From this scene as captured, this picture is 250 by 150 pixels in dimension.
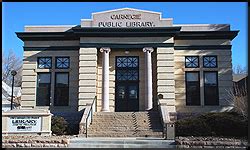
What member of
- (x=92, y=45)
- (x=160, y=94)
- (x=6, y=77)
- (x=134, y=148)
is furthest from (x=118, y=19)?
(x=6, y=77)

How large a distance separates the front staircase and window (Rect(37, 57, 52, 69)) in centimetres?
691

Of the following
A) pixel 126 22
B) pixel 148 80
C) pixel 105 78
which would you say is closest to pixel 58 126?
pixel 105 78

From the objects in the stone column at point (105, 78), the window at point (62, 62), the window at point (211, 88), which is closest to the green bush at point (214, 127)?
the window at point (211, 88)

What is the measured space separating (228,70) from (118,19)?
407 inches

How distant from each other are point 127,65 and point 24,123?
11671 mm

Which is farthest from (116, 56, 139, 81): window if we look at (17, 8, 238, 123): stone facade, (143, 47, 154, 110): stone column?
(143, 47, 154, 110): stone column

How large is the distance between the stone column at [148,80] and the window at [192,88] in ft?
11.7

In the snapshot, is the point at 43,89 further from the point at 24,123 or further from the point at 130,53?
the point at 24,123

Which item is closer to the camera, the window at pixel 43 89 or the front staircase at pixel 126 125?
the front staircase at pixel 126 125

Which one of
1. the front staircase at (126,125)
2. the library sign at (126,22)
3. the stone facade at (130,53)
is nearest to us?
the front staircase at (126,125)

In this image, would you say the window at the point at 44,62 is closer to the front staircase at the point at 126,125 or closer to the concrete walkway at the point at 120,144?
the front staircase at the point at 126,125

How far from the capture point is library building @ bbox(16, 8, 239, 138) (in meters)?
27.6

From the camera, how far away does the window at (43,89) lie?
28.8m

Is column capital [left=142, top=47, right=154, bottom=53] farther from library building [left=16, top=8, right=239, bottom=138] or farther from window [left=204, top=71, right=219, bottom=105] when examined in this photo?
window [left=204, top=71, right=219, bottom=105]
